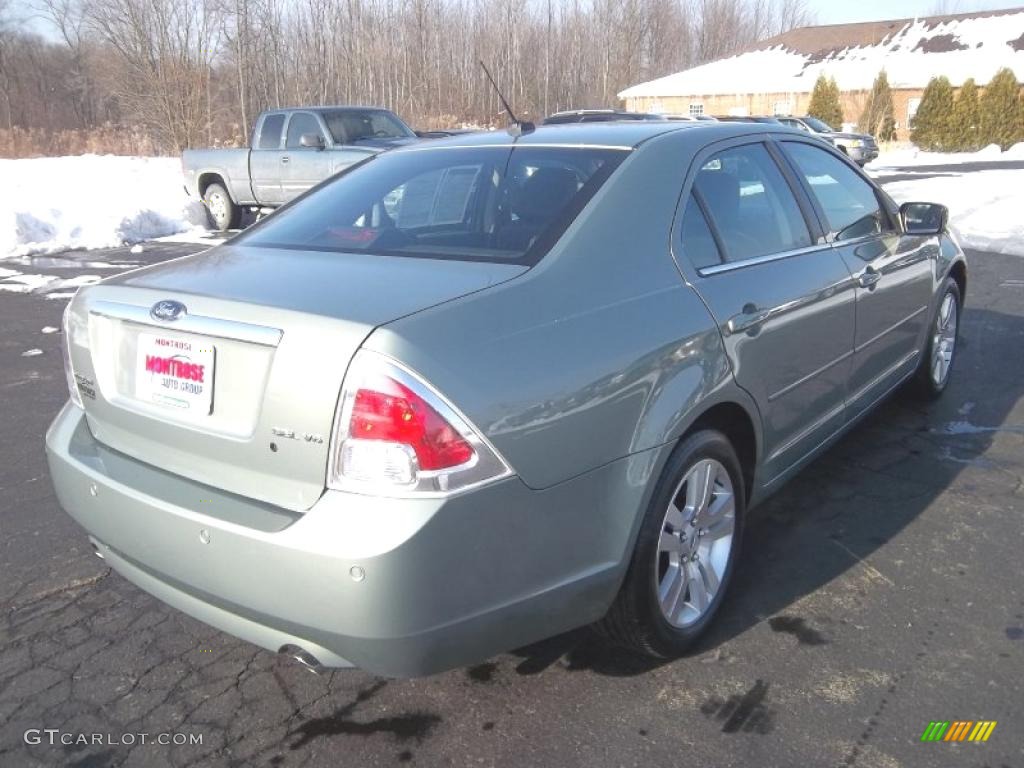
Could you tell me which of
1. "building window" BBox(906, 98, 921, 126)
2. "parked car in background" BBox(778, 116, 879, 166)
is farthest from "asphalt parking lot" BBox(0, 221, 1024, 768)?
"building window" BBox(906, 98, 921, 126)

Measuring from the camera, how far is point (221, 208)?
1451 cm

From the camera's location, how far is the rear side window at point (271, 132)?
13.2 metres

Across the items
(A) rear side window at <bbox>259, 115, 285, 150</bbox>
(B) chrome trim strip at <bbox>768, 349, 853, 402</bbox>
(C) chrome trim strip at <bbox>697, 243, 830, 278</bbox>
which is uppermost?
(A) rear side window at <bbox>259, 115, 285, 150</bbox>

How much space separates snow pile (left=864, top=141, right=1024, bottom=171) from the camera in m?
29.4

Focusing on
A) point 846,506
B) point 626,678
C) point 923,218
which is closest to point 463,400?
point 626,678

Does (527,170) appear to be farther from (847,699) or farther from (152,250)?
(152,250)

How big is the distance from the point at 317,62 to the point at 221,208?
27.7 meters

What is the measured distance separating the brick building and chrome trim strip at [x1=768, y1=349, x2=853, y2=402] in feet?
133

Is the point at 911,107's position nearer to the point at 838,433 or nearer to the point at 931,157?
the point at 931,157

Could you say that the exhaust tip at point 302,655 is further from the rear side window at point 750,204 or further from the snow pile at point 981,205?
the snow pile at point 981,205

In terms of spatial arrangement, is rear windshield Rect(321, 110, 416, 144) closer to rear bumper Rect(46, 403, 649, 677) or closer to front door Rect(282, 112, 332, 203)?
front door Rect(282, 112, 332, 203)

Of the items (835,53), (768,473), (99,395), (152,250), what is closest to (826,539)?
(768,473)

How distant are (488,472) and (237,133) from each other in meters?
33.9

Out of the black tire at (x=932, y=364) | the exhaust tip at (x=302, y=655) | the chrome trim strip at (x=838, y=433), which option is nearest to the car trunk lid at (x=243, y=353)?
the exhaust tip at (x=302, y=655)
